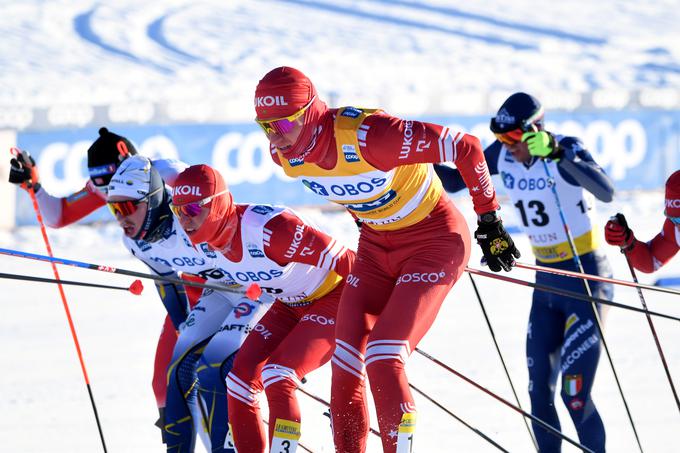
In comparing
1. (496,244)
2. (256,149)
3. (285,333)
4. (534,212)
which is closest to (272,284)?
(285,333)

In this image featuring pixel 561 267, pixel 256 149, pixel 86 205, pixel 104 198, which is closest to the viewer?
pixel 561 267

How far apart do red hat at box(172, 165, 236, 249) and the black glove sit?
3.69 ft

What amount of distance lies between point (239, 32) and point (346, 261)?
2212cm

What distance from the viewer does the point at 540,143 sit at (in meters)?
4.82

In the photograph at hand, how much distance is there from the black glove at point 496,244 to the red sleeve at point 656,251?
1179mm

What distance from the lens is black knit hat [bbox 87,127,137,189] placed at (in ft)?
17.8

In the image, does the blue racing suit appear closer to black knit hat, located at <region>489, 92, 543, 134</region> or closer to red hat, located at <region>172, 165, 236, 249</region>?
black knit hat, located at <region>489, 92, 543, 134</region>

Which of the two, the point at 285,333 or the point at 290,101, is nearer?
the point at 290,101

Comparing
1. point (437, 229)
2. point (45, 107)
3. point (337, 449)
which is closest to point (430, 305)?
point (437, 229)

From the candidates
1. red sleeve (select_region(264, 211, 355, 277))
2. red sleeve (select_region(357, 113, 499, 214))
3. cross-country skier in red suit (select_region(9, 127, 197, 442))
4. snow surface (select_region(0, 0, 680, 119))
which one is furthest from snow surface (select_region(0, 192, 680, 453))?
snow surface (select_region(0, 0, 680, 119))

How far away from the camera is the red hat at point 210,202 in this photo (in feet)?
14.1

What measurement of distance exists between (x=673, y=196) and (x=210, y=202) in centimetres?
209

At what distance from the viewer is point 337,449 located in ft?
13.2

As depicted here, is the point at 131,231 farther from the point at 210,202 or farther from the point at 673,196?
the point at 673,196
